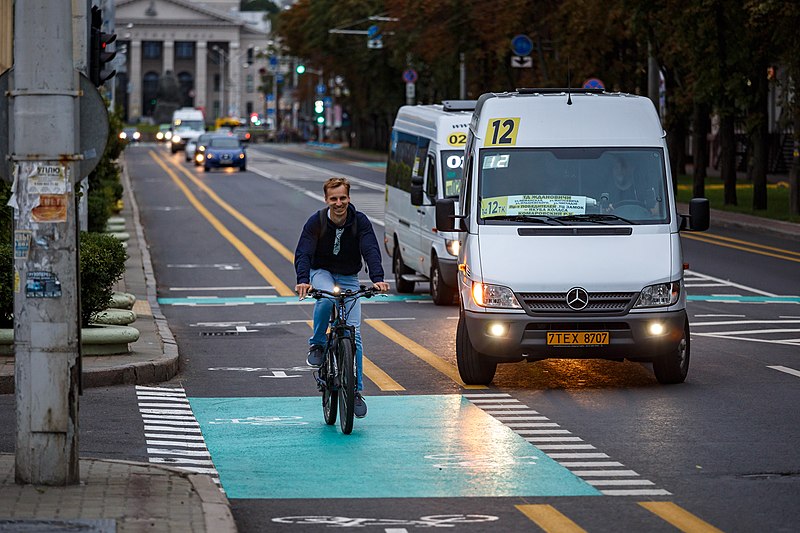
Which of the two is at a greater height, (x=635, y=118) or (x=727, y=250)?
(x=635, y=118)

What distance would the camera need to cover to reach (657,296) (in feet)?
45.1

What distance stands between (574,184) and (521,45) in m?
39.1

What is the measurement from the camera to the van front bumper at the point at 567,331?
1357 cm

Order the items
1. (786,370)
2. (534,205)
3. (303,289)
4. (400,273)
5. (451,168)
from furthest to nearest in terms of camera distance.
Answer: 1. (400,273)
2. (451,168)
3. (786,370)
4. (534,205)
5. (303,289)

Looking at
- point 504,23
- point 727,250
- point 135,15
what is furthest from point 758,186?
point 135,15

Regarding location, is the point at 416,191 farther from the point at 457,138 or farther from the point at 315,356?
the point at 315,356

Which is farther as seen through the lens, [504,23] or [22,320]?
[504,23]

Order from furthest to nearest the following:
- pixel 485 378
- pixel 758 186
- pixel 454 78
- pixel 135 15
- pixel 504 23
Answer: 1. pixel 135 15
2. pixel 454 78
3. pixel 504 23
4. pixel 758 186
5. pixel 485 378

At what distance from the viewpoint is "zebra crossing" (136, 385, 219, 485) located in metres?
10.6

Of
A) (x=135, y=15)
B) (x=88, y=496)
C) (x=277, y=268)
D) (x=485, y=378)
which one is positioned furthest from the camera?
(x=135, y=15)

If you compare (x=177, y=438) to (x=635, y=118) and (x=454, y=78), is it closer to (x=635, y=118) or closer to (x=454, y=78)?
(x=635, y=118)

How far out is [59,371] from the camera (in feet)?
29.5

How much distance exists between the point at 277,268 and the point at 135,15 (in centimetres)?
17440

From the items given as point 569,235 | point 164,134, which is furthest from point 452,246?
point 164,134
